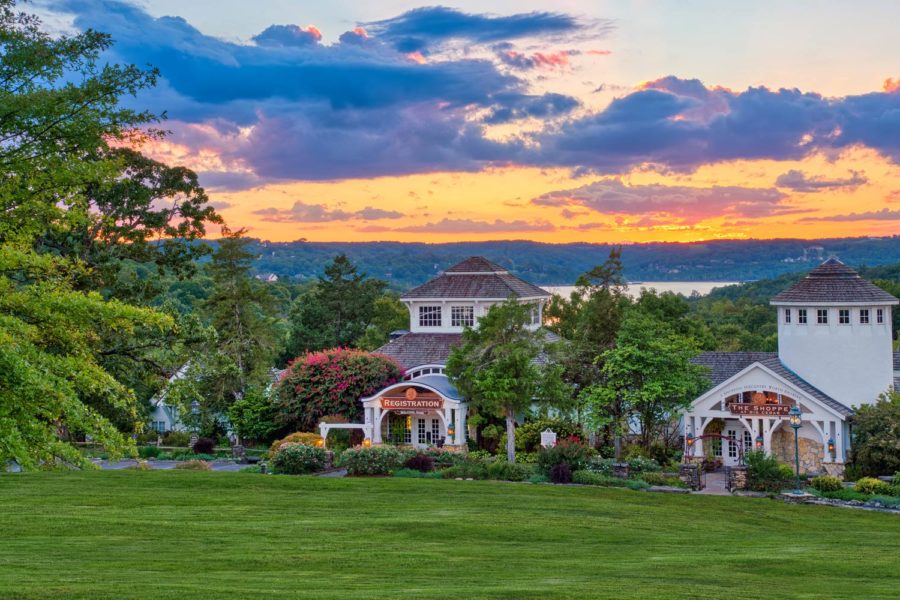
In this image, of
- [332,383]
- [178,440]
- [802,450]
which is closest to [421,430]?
[332,383]

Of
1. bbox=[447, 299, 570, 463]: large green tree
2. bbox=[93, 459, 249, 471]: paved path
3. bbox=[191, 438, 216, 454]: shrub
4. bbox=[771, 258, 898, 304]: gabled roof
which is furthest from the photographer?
bbox=[191, 438, 216, 454]: shrub

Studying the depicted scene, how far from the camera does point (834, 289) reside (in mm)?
39688

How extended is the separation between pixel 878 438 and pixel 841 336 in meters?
6.28

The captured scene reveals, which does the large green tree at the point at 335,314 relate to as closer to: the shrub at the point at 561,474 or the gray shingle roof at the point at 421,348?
the gray shingle roof at the point at 421,348

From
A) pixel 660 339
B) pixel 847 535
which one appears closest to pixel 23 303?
pixel 847 535

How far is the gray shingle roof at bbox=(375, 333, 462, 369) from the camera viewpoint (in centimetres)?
4666

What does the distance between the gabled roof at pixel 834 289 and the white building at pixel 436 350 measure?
10.8m

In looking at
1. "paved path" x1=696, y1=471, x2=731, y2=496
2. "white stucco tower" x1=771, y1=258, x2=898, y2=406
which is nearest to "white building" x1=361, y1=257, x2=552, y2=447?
"paved path" x1=696, y1=471, x2=731, y2=496

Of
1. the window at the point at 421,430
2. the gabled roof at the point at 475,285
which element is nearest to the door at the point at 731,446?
the window at the point at 421,430

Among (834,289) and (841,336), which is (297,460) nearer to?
(841,336)

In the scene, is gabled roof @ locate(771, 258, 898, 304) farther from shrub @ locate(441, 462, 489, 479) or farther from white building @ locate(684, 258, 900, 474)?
shrub @ locate(441, 462, 489, 479)

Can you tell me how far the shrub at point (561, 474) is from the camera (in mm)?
30641

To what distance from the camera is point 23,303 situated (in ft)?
49.3

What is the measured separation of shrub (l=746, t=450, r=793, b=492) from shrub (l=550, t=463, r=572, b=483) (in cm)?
561
